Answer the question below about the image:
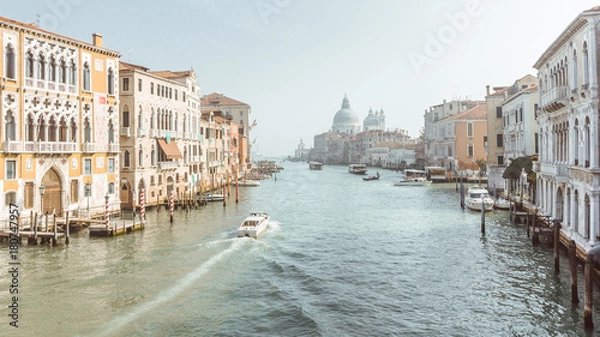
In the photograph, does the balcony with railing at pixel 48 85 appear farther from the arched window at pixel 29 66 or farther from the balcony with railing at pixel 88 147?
the balcony with railing at pixel 88 147

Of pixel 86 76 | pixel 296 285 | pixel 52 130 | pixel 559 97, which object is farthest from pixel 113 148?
pixel 559 97

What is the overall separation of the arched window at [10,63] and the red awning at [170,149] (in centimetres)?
1330

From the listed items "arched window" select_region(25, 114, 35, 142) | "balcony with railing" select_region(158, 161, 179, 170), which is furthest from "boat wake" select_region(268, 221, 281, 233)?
"arched window" select_region(25, 114, 35, 142)

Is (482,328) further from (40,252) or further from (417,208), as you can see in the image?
(417,208)

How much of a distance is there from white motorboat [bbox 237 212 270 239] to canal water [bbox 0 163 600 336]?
478 mm

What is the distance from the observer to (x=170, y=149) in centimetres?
3538

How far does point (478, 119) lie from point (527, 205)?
34.4 metres

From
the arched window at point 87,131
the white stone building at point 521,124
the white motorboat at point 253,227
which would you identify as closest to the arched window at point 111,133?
the arched window at point 87,131

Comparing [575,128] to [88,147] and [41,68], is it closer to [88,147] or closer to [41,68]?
[88,147]

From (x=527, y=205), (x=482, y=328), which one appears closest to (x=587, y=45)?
(x=482, y=328)

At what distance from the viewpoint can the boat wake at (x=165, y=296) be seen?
11217 mm

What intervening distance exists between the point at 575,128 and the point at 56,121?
940 inches

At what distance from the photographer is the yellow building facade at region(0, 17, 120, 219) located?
21.5 metres

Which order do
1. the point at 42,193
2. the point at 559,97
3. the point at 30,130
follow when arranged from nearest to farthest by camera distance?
the point at 559,97 → the point at 42,193 → the point at 30,130
